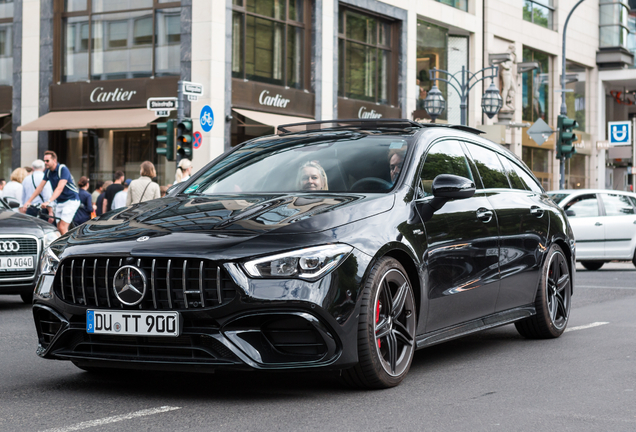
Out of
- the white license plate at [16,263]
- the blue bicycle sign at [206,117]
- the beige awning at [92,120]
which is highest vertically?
the beige awning at [92,120]

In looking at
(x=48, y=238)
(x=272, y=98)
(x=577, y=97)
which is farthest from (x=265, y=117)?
(x=577, y=97)

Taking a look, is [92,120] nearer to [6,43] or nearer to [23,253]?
[6,43]

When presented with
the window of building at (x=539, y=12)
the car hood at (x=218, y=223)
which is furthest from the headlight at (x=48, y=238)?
the window of building at (x=539, y=12)

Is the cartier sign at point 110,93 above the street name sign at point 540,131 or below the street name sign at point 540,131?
above

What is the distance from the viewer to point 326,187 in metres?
5.94

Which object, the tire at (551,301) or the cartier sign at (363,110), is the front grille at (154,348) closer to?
the tire at (551,301)

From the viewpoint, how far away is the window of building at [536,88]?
43.1 m

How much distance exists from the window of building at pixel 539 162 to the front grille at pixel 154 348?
3921 cm

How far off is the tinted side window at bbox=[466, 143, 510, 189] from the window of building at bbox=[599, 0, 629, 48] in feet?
155

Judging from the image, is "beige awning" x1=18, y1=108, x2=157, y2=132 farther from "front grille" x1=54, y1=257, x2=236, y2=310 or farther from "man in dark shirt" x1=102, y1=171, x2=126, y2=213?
"front grille" x1=54, y1=257, x2=236, y2=310

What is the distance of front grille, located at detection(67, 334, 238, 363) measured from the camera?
4.77m

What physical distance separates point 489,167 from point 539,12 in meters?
39.5

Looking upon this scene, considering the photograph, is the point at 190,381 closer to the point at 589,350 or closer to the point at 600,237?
the point at 589,350

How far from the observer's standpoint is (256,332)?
4.77 metres
